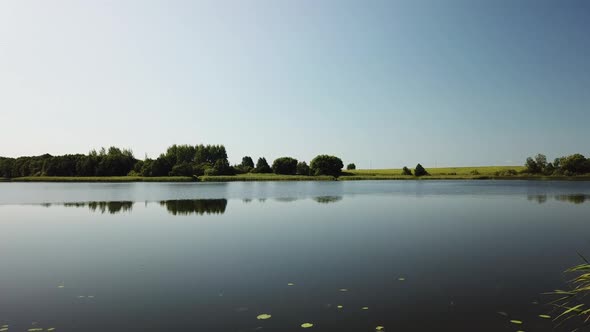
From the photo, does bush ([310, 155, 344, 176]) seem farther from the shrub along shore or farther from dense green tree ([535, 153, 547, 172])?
dense green tree ([535, 153, 547, 172])

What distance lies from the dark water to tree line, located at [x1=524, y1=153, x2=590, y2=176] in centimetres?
11891

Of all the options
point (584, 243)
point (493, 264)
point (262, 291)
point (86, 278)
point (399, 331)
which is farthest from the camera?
point (584, 243)

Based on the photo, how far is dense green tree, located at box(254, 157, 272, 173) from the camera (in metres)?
144

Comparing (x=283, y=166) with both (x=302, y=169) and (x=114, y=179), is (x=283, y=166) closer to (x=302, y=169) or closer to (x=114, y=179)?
(x=302, y=169)

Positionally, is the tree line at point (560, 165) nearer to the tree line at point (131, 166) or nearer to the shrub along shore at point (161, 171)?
the shrub along shore at point (161, 171)

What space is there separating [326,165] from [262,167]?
23465mm

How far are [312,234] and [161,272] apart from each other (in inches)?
322

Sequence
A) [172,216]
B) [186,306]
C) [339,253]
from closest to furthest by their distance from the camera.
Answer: [186,306] → [339,253] → [172,216]

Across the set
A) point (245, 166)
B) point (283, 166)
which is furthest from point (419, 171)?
point (245, 166)

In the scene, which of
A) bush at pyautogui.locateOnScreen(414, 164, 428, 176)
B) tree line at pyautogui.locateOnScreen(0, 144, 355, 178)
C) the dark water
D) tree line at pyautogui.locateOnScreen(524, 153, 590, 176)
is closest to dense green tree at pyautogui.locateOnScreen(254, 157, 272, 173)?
tree line at pyautogui.locateOnScreen(0, 144, 355, 178)

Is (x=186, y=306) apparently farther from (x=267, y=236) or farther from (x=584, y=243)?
(x=584, y=243)

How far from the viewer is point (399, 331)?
7.12 meters

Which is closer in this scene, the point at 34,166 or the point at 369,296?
the point at 369,296

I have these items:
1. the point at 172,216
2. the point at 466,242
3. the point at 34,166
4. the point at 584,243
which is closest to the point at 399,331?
the point at 466,242
